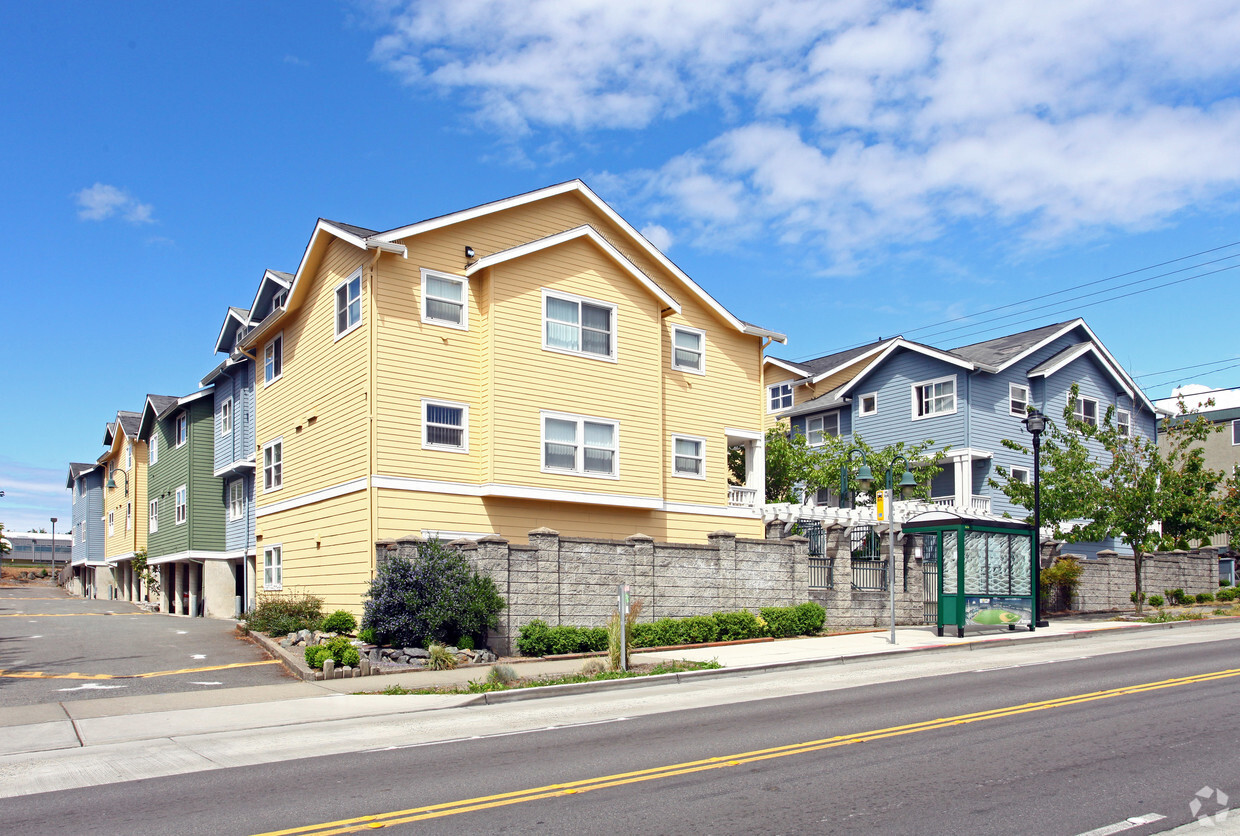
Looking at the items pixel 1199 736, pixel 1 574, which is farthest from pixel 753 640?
pixel 1 574

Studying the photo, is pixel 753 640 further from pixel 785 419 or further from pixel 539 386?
pixel 785 419

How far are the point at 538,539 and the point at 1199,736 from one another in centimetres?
1325

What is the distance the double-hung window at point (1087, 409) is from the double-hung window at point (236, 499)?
32.9m

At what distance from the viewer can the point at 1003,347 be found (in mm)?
42125

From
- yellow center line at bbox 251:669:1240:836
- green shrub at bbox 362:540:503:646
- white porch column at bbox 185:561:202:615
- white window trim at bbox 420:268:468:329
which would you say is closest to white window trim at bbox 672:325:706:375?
white window trim at bbox 420:268:468:329

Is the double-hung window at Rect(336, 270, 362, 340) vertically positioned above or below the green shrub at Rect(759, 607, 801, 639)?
above

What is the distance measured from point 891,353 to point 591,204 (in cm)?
1855

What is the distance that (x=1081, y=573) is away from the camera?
30.9 meters

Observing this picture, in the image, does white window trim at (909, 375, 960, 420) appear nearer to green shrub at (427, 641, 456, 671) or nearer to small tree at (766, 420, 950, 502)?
small tree at (766, 420, 950, 502)

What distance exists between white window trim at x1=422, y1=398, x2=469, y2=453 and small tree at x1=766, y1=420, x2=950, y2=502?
54.5 ft

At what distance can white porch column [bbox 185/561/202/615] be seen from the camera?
39.3 meters

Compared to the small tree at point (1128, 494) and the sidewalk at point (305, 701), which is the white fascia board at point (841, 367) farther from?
the sidewalk at point (305, 701)

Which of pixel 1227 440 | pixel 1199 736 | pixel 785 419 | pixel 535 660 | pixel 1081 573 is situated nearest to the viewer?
pixel 1199 736

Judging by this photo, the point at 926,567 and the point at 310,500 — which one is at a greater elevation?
Answer: the point at 310,500
